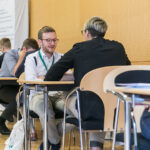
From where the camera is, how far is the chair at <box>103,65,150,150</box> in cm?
151

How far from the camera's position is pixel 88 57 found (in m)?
2.62

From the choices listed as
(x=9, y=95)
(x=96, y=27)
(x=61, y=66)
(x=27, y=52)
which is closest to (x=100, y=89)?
(x=61, y=66)

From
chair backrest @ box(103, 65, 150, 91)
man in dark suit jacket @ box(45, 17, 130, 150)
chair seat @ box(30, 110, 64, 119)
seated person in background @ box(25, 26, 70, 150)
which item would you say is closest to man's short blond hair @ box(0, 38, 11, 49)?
seated person in background @ box(25, 26, 70, 150)

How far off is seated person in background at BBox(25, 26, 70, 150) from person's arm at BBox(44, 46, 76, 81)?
12.1 inches

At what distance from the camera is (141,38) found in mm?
4594

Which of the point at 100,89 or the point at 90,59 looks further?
the point at 90,59

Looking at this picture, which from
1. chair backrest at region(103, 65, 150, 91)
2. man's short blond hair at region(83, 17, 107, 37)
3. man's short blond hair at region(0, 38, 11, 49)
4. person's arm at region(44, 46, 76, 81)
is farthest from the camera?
man's short blond hair at region(0, 38, 11, 49)

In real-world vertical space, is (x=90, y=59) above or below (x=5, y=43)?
below

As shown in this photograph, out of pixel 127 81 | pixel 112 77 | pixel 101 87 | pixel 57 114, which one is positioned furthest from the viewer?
pixel 57 114

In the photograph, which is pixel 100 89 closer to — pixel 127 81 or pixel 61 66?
pixel 127 81

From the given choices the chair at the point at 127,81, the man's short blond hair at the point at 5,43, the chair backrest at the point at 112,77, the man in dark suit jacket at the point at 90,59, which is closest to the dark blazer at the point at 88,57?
the man in dark suit jacket at the point at 90,59

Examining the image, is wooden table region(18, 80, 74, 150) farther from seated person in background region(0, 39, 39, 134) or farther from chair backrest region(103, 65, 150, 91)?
seated person in background region(0, 39, 39, 134)

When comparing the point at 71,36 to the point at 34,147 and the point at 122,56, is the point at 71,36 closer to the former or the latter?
the point at 34,147

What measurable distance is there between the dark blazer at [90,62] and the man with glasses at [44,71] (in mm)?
421
